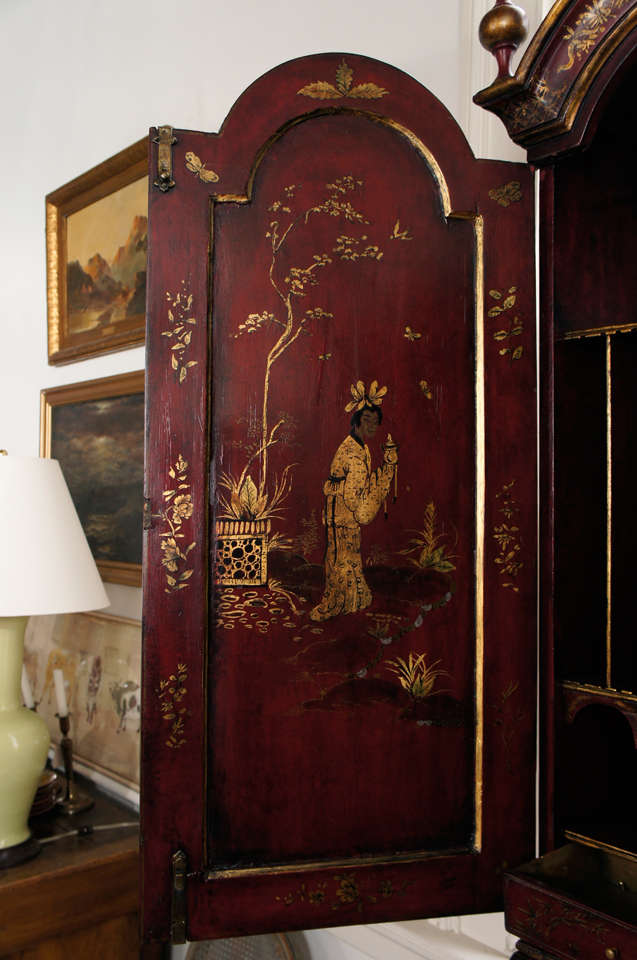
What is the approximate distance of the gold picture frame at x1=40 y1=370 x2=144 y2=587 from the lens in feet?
7.30

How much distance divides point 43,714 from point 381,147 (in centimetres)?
209

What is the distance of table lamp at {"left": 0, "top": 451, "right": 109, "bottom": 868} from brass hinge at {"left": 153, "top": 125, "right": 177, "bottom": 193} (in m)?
0.92

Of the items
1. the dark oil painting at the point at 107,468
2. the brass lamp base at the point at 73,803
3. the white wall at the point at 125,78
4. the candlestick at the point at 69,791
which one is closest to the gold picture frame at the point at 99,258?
the white wall at the point at 125,78

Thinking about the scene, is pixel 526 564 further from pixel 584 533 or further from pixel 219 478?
pixel 219 478

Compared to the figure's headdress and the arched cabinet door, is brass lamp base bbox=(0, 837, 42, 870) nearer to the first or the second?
the arched cabinet door

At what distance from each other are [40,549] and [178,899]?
912mm

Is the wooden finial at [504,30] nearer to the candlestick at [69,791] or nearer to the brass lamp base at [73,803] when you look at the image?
the candlestick at [69,791]

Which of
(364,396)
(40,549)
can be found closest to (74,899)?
(40,549)

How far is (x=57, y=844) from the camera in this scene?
72.9 inches

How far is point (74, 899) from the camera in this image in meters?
1.76

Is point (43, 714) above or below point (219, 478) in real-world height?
below

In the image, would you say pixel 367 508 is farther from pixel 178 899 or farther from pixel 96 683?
pixel 96 683

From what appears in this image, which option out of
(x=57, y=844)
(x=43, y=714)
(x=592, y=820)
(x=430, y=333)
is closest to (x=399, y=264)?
(x=430, y=333)

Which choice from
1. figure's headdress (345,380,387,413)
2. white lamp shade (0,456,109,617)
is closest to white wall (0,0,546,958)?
white lamp shade (0,456,109,617)
